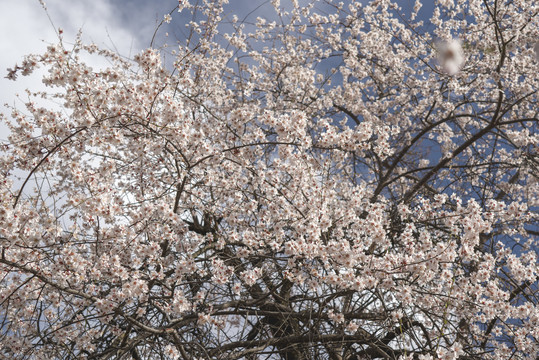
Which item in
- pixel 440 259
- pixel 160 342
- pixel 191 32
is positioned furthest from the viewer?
pixel 191 32

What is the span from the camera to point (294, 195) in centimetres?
527

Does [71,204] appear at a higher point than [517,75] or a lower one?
lower

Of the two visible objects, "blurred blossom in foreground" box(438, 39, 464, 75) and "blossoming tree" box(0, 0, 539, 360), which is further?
"blurred blossom in foreground" box(438, 39, 464, 75)

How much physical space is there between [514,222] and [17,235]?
6991 millimetres

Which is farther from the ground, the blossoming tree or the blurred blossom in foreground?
the blurred blossom in foreground

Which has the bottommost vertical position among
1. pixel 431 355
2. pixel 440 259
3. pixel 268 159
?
pixel 431 355

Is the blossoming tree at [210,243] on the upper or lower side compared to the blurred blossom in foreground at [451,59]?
lower

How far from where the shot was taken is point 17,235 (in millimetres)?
3646

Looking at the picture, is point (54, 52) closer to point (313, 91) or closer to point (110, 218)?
point (110, 218)

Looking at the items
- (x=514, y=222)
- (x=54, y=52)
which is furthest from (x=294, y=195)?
(x=514, y=222)

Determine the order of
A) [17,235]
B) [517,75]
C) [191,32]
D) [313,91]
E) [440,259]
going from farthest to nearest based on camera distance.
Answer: [313,91], [517,75], [191,32], [440,259], [17,235]

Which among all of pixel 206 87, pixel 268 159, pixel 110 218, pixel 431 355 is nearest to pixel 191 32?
pixel 206 87

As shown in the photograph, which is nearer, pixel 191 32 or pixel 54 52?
pixel 54 52

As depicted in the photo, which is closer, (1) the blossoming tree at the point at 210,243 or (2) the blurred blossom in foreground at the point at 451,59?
(1) the blossoming tree at the point at 210,243
